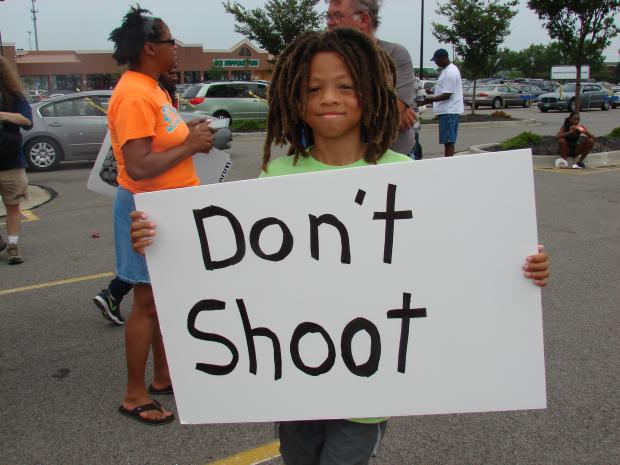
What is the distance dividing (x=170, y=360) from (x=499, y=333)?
0.93 metres

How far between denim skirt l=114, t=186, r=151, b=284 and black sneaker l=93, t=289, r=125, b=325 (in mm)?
1240

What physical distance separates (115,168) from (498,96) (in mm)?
31608

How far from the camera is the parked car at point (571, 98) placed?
2861 cm

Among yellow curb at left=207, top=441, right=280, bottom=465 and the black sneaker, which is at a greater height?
the black sneaker

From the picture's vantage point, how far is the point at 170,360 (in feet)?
5.64

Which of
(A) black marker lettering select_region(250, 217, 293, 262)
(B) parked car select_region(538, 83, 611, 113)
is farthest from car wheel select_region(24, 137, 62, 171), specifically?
(B) parked car select_region(538, 83, 611, 113)

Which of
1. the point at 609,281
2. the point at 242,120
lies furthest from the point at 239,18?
the point at 609,281

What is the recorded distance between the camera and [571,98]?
28453 millimetres

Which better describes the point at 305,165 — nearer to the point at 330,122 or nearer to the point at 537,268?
the point at 330,122

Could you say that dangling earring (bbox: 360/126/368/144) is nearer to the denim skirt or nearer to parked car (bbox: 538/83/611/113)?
the denim skirt

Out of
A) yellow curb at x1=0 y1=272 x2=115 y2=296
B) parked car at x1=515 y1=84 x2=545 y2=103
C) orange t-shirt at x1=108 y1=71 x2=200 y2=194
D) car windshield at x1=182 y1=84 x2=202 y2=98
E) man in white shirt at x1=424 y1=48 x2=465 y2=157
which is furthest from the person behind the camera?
parked car at x1=515 y1=84 x2=545 y2=103

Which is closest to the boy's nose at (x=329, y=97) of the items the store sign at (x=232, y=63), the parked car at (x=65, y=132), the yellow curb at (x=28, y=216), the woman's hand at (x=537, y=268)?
the woman's hand at (x=537, y=268)

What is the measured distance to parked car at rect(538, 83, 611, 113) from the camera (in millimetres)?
28609

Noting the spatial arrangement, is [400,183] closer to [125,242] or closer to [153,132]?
[153,132]
